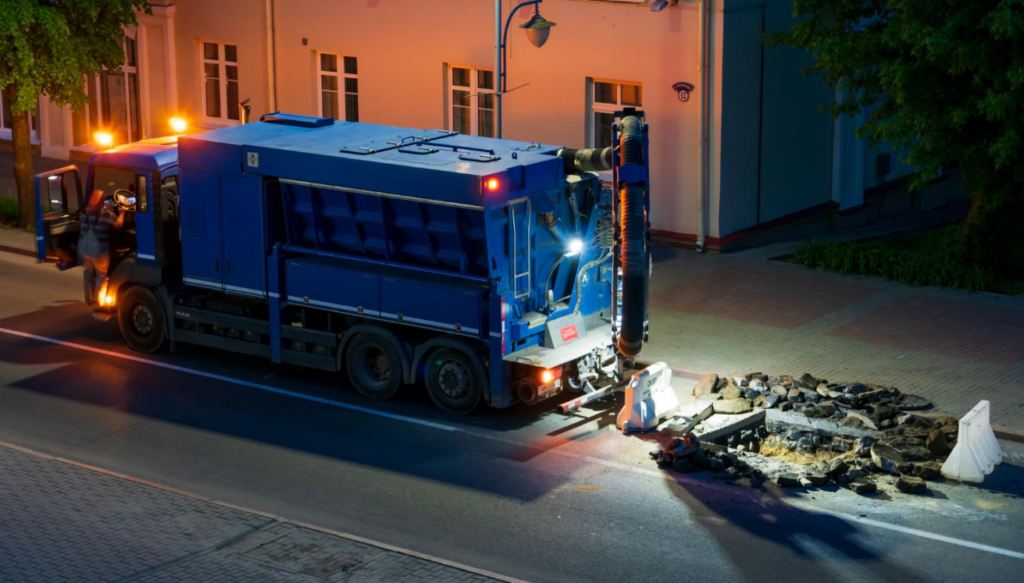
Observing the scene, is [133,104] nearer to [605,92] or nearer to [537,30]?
[605,92]

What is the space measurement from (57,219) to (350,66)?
9875 millimetres

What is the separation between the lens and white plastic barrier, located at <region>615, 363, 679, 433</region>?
13742 mm

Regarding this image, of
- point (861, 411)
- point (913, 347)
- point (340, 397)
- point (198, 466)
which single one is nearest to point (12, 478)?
point (198, 466)

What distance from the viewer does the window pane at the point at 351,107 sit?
1033 inches

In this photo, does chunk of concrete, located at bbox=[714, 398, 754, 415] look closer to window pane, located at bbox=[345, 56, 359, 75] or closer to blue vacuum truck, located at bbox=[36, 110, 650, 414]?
blue vacuum truck, located at bbox=[36, 110, 650, 414]

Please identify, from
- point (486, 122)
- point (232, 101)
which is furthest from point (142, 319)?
point (232, 101)

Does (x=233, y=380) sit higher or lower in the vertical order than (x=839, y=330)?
lower

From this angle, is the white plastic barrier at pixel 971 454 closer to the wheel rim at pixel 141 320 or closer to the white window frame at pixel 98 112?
the wheel rim at pixel 141 320

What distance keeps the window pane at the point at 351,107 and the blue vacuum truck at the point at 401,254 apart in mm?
9842

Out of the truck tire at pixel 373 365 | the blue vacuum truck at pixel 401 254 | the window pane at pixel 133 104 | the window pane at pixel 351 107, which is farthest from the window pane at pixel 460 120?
the truck tire at pixel 373 365

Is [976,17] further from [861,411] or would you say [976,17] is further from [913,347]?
[861,411]

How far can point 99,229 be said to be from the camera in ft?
55.7

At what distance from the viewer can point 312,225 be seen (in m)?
15.0

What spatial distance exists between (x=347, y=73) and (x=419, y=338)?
12697mm
